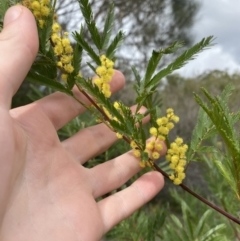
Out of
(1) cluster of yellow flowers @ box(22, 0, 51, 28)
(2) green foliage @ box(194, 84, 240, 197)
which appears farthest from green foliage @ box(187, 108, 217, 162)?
(1) cluster of yellow flowers @ box(22, 0, 51, 28)

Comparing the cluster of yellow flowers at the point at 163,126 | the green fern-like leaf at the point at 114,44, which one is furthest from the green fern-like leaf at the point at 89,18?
the cluster of yellow flowers at the point at 163,126

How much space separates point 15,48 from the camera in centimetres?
56

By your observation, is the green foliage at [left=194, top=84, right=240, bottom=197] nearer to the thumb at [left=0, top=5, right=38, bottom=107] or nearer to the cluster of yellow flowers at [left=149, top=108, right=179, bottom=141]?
the cluster of yellow flowers at [left=149, top=108, right=179, bottom=141]

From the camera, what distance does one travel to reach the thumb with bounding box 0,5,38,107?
500 millimetres

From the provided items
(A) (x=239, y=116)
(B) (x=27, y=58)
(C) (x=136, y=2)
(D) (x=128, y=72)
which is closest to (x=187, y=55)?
(A) (x=239, y=116)

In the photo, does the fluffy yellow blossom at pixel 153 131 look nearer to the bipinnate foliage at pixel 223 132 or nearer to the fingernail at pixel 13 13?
the bipinnate foliage at pixel 223 132

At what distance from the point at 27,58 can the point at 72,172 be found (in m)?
0.25

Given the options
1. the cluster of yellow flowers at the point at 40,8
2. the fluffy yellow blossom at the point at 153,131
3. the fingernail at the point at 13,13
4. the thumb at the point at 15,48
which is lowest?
the fluffy yellow blossom at the point at 153,131

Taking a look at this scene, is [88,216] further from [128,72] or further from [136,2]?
[136,2]

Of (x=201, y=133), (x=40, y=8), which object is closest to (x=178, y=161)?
(x=201, y=133)

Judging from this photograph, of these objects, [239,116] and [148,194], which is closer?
[239,116]

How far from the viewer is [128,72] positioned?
3.44 m

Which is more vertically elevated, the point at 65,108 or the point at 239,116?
the point at 239,116

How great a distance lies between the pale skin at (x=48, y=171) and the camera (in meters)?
0.57
